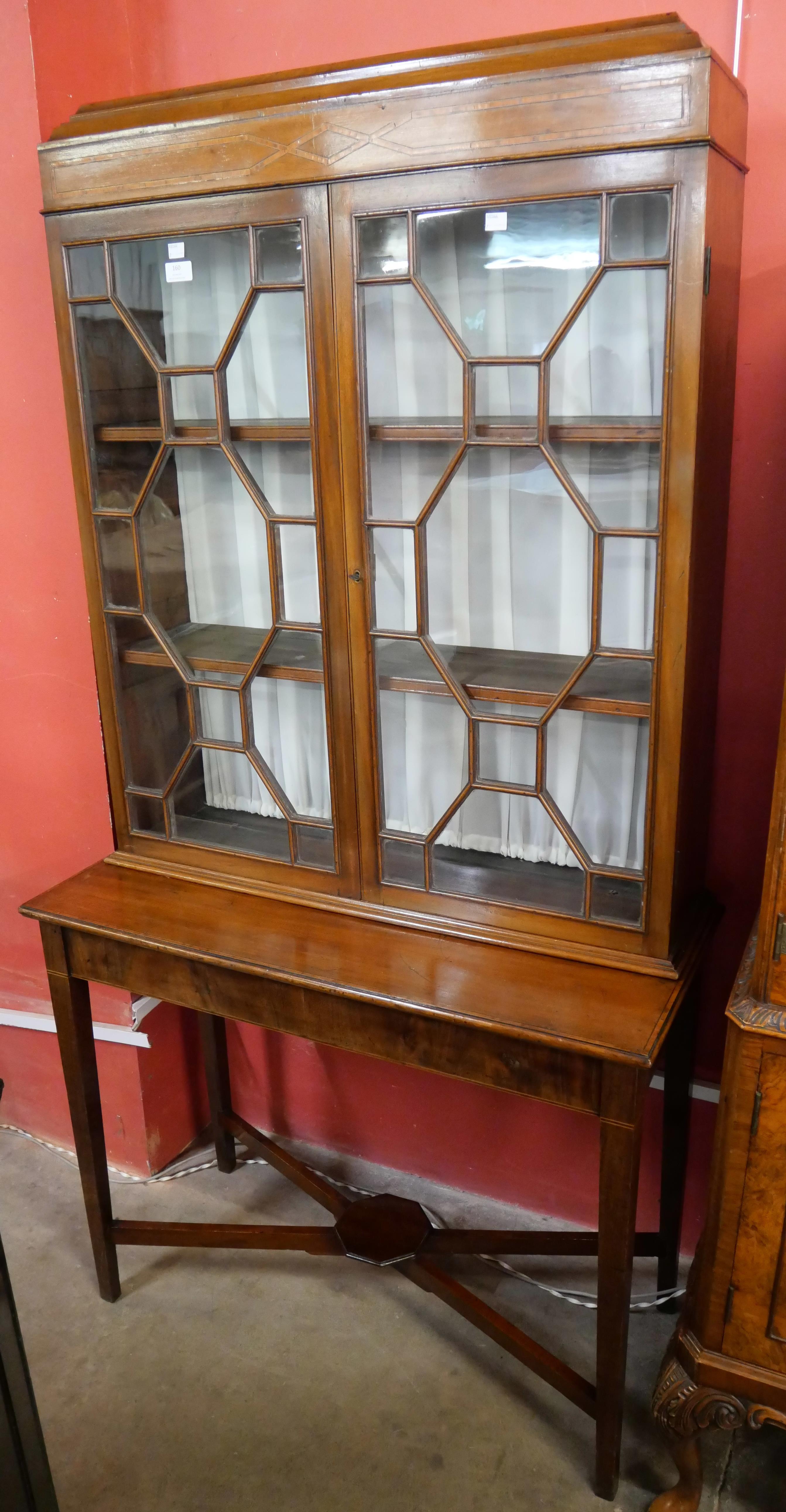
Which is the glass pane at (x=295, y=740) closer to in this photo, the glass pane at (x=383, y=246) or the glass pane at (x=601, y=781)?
the glass pane at (x=601, y=781)

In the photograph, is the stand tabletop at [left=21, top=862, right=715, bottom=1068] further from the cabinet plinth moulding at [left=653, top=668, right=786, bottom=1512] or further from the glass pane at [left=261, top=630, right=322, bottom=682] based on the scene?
the glass pane at [left=261, top=630, right=322, bottom=682]

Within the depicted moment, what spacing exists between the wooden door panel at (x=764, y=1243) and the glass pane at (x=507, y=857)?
14.6 inches

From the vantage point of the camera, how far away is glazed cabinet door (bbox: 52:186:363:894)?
1538mm

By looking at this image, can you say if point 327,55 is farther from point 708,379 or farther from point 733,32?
point 708,379

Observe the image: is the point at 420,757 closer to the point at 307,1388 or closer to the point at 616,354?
the point at 616,354

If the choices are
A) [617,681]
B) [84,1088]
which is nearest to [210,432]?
[617,681]

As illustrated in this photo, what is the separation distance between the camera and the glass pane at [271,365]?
5.02ft

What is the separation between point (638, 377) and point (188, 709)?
2.90 ft

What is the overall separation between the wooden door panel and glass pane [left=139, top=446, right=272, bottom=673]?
0.99 metres

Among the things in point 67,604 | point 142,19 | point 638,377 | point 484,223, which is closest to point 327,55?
point 142,19

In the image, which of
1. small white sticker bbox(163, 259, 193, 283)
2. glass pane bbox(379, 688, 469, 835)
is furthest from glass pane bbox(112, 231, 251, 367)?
glass pane bbox(379, 688, 469, 835)

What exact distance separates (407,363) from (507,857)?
2.43 ft

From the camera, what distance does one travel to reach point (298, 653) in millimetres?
1681

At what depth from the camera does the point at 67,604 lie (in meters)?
2.00
